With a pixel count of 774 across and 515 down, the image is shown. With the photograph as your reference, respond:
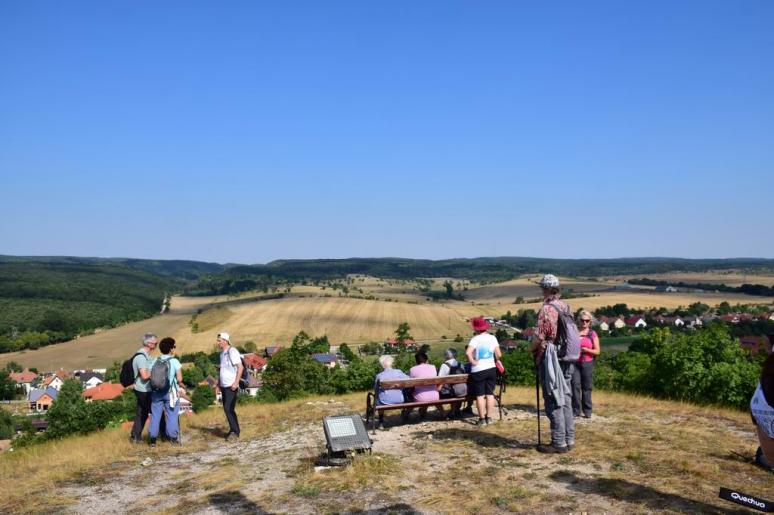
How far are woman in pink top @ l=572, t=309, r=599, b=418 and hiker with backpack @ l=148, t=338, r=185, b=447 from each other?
6.98 meters

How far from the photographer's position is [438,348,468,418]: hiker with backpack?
388 inches

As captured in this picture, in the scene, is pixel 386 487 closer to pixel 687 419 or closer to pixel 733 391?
pixel 687 419

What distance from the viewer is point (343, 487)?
666 cm

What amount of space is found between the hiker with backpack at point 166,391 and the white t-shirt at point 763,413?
26.6 feet

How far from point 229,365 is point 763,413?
26.1 feet

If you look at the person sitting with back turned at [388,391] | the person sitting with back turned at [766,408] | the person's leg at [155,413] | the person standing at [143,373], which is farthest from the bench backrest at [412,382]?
the person sitting with back turned at [766,408]

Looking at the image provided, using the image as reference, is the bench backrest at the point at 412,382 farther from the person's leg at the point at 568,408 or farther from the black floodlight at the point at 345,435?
the person's leg at the point at 568,408

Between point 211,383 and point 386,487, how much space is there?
136 feet

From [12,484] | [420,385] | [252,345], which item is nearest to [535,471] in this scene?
[420,385]

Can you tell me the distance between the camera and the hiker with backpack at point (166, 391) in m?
9.21

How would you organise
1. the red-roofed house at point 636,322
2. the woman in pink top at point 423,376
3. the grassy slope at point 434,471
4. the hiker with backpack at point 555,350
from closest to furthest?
1. the grassy slope at point 434,471
2. the hiker with backpack at point 555,350
3. the woman in pink top at point 423,376
4. the red-roofed house at point 636,322

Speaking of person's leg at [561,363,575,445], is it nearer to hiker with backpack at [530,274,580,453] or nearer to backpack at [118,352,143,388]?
hiker with backpack at [530,274,580,453]

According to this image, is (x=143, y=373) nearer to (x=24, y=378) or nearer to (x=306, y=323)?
(x=24, y=378)

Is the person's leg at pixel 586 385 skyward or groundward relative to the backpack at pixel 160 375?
groundward
